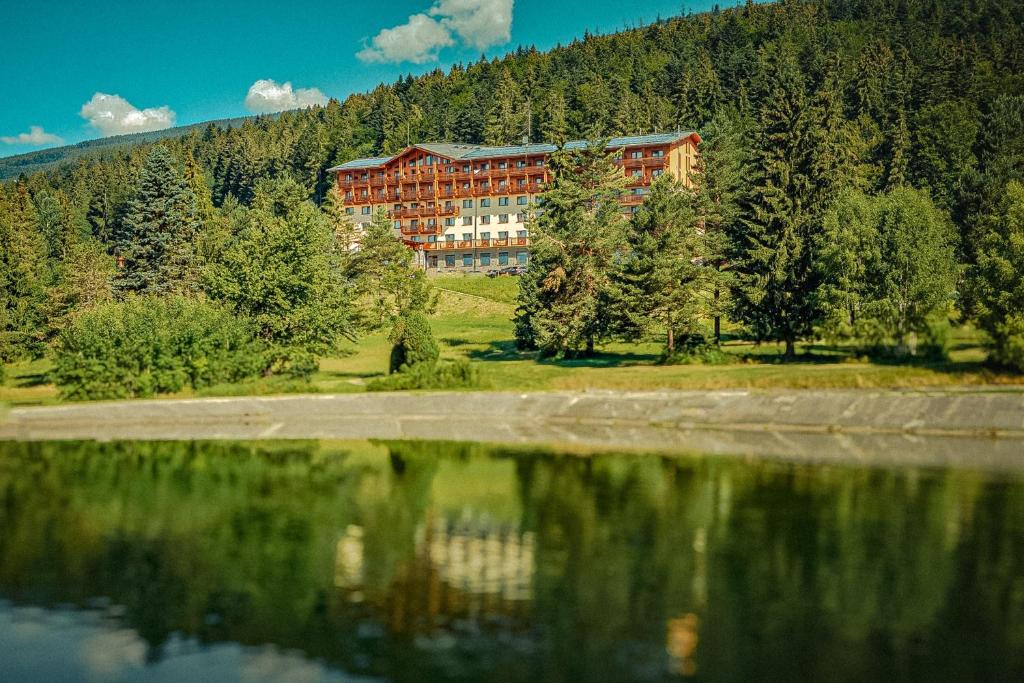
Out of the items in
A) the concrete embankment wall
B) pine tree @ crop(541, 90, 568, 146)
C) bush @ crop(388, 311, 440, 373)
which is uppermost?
pine tree @ crop(541, 90, 568, 146)

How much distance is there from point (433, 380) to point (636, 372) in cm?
1194

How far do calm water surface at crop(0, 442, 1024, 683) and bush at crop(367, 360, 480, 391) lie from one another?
50.3ft

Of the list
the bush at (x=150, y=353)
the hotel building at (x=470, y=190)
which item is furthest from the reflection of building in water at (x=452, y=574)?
the hotel building at (x=470, y=190)

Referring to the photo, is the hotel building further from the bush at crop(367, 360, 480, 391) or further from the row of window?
the bush at crop(367, 360, 480, 391)

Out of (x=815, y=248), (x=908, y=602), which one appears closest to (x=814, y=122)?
(x=815, y=248)

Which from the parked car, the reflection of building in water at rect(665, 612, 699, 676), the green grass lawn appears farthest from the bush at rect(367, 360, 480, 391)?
the parked car

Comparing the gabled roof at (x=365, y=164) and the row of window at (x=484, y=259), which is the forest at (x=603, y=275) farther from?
the gabled roof at (x=365, y=164)

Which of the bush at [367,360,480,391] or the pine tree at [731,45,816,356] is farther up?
the pine tree at [731,45,816,356]

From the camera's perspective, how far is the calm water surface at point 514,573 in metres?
17.5

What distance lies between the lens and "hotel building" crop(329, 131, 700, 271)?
131250 millimetres

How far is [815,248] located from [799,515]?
34926mm

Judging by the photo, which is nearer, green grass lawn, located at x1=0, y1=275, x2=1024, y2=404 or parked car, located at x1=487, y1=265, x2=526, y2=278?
green grass lawn, located at x1=0, y1=275, x2=1024, y2=404

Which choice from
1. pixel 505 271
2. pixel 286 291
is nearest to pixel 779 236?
pixel 286 291

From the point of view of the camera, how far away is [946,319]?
5500cm
